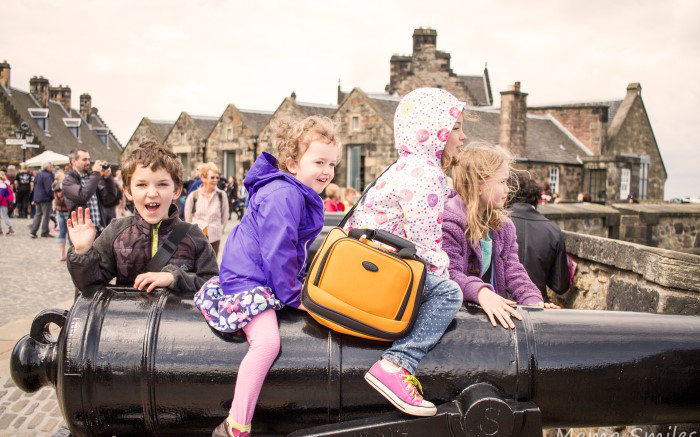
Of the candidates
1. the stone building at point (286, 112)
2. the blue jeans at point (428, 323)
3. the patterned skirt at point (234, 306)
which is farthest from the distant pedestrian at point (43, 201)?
the stone building at point (286, 112)

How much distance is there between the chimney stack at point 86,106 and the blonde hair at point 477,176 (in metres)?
51.5

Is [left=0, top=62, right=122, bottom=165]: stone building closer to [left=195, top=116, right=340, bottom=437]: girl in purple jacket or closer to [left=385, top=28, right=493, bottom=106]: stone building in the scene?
[left=385, top=28, right=493, bottom=106]: stone building

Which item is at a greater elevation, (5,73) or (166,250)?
(5,73)

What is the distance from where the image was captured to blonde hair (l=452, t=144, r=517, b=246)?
2996 millimetres

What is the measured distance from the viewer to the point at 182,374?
85.4 inches

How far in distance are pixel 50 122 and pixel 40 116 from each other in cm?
213

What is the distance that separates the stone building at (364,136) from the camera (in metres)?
26.8

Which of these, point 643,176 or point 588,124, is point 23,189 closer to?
point 588,124

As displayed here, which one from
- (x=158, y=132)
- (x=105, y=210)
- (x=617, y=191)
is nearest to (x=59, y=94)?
(x=158, y=132)

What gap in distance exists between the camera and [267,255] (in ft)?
7.54

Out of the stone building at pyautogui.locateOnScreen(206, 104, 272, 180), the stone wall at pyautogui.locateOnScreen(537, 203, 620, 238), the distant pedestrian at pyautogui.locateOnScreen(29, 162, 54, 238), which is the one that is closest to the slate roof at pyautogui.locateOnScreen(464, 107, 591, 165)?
the stone building at pyautogui.locateOnScreen(206, 104, 272, 180)

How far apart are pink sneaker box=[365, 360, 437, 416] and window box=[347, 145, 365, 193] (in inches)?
1010

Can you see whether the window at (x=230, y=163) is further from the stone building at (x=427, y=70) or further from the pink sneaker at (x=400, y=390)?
the pink sneaker at (x=400, y=390)

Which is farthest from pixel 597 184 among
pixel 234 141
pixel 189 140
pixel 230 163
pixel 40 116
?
pixel 40 116
